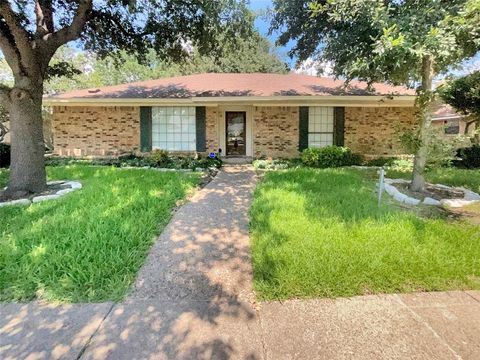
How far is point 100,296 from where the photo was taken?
3.26 metres

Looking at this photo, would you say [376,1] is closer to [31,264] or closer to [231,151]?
[31,264]

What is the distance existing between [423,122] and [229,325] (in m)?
6.68

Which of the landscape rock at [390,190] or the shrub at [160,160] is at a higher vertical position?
the shrub at [160,160]

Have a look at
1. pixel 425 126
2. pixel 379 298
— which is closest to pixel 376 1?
pixel 425 126

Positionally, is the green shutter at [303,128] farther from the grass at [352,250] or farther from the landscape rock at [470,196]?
the grass at [352,250]

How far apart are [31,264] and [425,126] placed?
25.8 ft

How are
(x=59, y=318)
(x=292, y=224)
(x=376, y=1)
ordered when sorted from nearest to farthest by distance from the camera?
(x=59, y=318) < (x=292, y=224) < (x=376, y=1)

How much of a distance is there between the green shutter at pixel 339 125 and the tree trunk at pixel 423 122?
5485 millimetres

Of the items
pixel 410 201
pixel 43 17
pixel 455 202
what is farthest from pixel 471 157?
pixel 43 17

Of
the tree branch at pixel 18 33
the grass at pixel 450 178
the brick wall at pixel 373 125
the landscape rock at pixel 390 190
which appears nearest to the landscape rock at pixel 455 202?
the landscape rock at pixel 390 190

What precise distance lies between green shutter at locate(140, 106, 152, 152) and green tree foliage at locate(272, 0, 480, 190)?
6641 mm

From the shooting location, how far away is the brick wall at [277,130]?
1298 cm

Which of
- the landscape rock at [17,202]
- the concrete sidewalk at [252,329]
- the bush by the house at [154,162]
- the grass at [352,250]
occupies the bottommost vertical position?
the concrete sidewalk at [252,329]

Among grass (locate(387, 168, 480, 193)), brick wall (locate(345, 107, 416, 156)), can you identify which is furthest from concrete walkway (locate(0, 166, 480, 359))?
brick wall (locate(345, 107, 416, 156))
